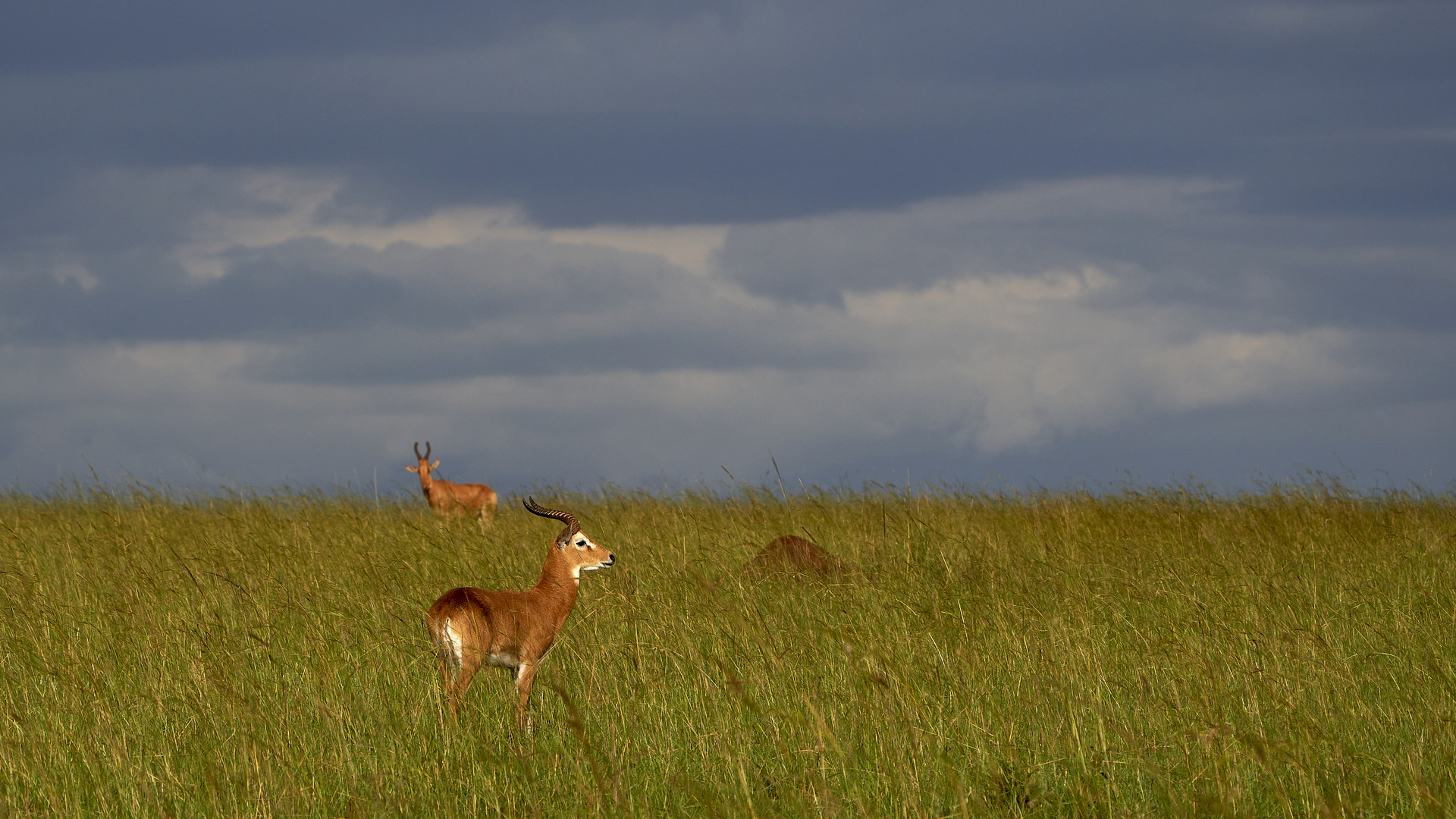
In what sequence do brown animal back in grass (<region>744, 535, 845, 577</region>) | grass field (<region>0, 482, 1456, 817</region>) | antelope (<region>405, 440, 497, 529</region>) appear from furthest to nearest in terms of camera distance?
antelope (<region>405, 440, 497, 529</region>), brown animal back in grass (<region>744, 535, 845, 577</region>), grass field (<region>0, 482, 1456, 817</region>)

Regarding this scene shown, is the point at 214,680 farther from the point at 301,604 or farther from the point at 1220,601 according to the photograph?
the point at 1220,601

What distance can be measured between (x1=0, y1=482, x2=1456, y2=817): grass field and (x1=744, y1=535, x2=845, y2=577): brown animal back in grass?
0.82 feet

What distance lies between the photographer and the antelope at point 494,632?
18.3 feet

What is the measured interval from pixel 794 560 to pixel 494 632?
11.5ft

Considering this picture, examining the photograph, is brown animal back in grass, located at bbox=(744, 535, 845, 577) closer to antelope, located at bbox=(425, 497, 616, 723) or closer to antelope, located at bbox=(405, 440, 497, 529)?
antelope, located at bbox=(425, 497, 616, 723)

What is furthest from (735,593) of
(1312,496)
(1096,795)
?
(1312,496)

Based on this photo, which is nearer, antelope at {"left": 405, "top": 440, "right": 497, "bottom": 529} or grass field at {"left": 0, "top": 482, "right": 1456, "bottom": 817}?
grass field at {"left": 0, "top": 482, "right": 1456, "bottom": 817}

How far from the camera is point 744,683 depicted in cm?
512

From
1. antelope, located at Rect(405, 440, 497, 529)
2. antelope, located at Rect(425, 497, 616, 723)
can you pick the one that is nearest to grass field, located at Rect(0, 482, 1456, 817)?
antelope, located at Rect(425, 497, 616, 723)

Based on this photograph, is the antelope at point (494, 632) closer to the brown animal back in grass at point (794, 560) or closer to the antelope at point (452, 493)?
the brown animal back in grass at point (794, 560)

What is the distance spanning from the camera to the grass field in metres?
3.90

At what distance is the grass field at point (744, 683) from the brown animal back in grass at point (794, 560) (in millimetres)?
249

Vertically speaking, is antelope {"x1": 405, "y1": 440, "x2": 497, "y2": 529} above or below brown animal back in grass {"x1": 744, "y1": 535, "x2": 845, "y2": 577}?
above

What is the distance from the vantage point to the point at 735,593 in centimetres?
739
